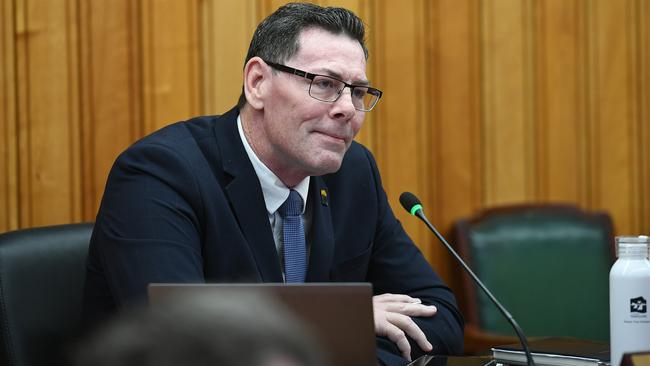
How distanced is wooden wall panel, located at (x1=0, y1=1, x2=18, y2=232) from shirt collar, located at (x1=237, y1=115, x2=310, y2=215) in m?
0.80

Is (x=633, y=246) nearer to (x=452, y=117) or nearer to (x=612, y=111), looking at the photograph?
(x=452, y=117)

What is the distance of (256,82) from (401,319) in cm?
72

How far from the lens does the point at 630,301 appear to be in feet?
5.48

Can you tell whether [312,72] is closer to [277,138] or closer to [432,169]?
[277,138]

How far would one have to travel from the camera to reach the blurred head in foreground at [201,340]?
74cm

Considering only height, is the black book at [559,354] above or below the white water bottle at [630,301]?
below

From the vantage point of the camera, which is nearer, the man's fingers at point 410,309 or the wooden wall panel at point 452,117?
the man's fingers at point 410,309

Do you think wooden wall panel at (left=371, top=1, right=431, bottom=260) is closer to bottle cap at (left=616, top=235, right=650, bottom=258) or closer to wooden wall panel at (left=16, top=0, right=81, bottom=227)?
wooden wall panel at (left=16, top=0, right=81, bottom=227)

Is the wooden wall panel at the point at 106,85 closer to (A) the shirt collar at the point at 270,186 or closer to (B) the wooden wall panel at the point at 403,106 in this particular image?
(A) the shirt collar at the point at 270,186

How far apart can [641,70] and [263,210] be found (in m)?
2.22

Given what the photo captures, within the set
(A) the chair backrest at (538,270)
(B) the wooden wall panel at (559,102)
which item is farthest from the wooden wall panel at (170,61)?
(B) the wooden wall panel at (559,102)

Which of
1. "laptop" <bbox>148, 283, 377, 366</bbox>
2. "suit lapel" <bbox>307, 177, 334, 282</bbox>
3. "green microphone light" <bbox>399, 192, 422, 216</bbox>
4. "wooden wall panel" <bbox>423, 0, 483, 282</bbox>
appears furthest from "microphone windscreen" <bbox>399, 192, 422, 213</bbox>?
"wooden wall panel" <bbox>423, 0, 483, 282</bbox>

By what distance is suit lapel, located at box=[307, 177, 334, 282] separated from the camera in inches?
90.3

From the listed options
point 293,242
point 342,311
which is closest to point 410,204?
point 293,242
